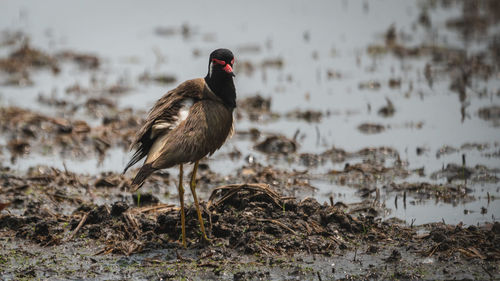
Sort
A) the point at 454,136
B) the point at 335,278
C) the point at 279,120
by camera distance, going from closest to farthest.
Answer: the point at 335,278 < the point at 454,136 < the point at 279,120

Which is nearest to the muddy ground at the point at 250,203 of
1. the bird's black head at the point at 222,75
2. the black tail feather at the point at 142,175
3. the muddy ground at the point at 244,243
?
the muddy ground at the point at 244,243

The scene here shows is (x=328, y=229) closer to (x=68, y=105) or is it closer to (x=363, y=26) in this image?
(x=68, y=105)

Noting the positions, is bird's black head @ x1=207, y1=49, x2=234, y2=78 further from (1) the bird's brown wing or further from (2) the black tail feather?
(2) the black tail feather

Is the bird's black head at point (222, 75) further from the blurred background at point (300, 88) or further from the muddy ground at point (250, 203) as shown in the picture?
the blurred background at point (300, 88)

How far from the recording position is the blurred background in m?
9.55

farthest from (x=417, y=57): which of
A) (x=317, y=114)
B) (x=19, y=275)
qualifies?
(x=19, y=275)

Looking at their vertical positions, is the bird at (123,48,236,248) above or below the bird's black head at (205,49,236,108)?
below

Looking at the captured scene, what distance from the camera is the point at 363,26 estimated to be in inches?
712

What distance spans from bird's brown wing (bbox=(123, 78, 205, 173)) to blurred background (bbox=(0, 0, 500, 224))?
227 cm

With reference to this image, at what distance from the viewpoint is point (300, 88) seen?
14.0 metres

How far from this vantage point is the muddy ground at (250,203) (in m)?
6.82

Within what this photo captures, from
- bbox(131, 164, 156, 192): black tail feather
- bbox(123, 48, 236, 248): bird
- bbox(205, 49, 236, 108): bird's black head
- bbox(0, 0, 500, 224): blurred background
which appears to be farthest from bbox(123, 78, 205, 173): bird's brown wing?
bbox(0, 0, 500, 224): blurred background

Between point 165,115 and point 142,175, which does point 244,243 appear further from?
point 165,115

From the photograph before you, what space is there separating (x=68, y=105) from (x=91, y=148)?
2379mm
